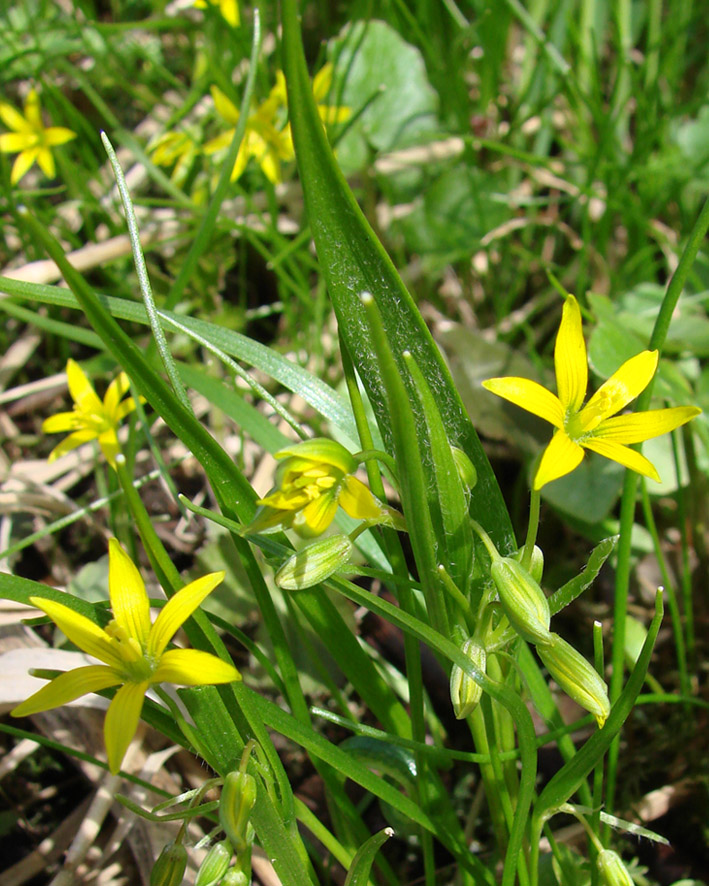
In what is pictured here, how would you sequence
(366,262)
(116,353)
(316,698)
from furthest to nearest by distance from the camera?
(316,698) → (366,262) → (116,353)

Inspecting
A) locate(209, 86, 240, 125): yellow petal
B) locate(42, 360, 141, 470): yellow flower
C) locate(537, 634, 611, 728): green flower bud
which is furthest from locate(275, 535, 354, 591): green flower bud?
locate(209, 86, 240, 125): yellow petal

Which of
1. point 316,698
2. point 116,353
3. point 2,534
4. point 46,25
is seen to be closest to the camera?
point 116,353

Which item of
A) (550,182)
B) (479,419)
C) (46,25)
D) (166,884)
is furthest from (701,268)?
(46,25)

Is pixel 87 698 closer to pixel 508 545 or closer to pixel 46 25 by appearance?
pixel 508 545

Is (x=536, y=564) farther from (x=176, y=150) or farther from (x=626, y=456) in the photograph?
(x=176, y=150)

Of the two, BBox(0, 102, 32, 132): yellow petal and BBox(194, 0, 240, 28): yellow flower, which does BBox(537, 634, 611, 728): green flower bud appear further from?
BBox(0, 102, 32, 132): yellow petal

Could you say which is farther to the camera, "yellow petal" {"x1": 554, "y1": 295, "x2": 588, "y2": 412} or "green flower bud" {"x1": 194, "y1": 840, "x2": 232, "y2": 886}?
"yellow petal" {"x1": 554, "y1": 295, "x2": 588, "y2": 412}

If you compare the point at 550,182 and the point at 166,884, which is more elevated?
the point at 550,182

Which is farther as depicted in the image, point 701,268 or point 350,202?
point 701,268
